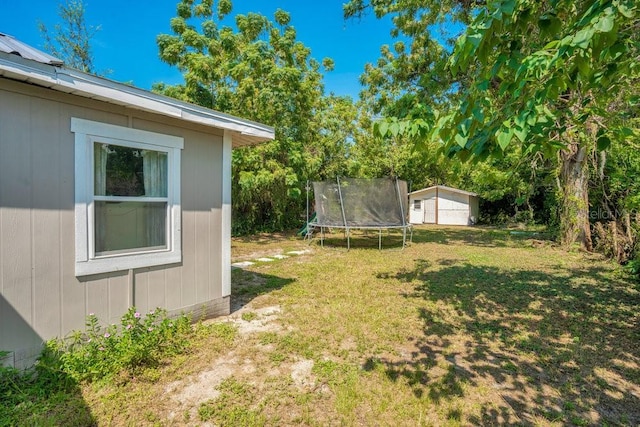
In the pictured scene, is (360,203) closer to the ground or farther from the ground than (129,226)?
farther from the ground

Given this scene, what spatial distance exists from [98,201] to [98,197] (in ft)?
0.11

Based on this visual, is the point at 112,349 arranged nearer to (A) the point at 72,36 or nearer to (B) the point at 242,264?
(B) the point at 242,264

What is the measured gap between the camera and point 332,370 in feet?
8.53

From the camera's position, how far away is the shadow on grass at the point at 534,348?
87.1 inches

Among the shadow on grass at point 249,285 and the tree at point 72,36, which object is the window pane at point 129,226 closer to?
the shadow on grass at point 249,285

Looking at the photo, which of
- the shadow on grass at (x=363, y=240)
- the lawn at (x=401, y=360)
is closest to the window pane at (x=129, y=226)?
the lawn at (x=401, y=360)

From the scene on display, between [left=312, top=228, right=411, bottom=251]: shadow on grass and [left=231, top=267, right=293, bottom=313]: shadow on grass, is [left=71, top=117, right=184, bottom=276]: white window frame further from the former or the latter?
[left=312, top=228, right=411, bottom=251]: shadow on grass

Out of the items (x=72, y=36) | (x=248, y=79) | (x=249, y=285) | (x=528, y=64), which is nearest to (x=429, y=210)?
(x=248, y=79)

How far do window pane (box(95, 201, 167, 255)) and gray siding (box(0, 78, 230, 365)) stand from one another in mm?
212

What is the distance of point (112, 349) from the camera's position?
8.38 feet

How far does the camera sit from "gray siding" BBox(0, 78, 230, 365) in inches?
87.3

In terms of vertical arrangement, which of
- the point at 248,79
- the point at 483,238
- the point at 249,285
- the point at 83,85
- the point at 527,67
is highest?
the point at 248,79

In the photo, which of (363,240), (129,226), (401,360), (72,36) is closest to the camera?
(401,360)

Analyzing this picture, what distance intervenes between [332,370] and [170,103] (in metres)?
2.70
